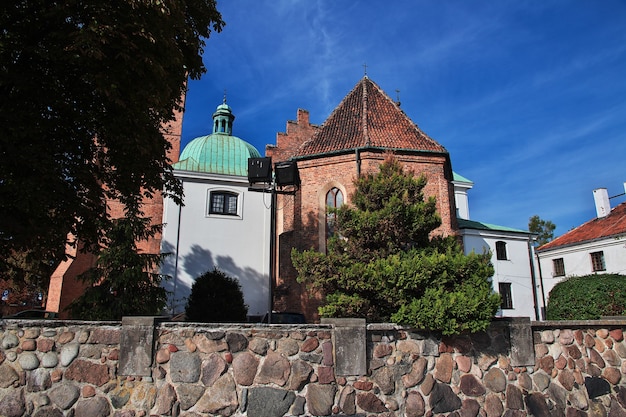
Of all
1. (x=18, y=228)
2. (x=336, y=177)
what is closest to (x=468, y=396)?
(x=18, y=228)

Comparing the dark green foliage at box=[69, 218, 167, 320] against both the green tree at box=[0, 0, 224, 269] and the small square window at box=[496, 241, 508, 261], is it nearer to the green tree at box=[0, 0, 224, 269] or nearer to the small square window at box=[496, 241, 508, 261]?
the green tree at box=[0, 0, 224, 269]

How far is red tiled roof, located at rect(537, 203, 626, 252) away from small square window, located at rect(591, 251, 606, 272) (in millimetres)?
964

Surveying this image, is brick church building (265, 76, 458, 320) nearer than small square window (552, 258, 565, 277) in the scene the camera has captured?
Yes

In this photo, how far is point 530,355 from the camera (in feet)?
20.6

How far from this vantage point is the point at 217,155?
22.1m

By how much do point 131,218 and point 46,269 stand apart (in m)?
4.95

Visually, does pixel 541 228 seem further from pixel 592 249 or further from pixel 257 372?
pixel 257 372

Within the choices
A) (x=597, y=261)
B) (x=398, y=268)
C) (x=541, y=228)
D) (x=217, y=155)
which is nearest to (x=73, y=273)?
(x=217, y=155)

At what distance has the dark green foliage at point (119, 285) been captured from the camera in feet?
43.6

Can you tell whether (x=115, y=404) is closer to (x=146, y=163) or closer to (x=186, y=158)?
(x=146, y=163)

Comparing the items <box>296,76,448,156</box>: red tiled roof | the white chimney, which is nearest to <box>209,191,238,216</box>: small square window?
<box>296,76,448,156</box>: red tiled roof

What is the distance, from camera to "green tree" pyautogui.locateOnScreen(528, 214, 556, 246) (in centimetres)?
4553

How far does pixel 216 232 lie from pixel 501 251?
55.4 feet

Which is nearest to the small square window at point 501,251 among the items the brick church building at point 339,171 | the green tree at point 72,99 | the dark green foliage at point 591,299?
the brick church building at point 339,171
